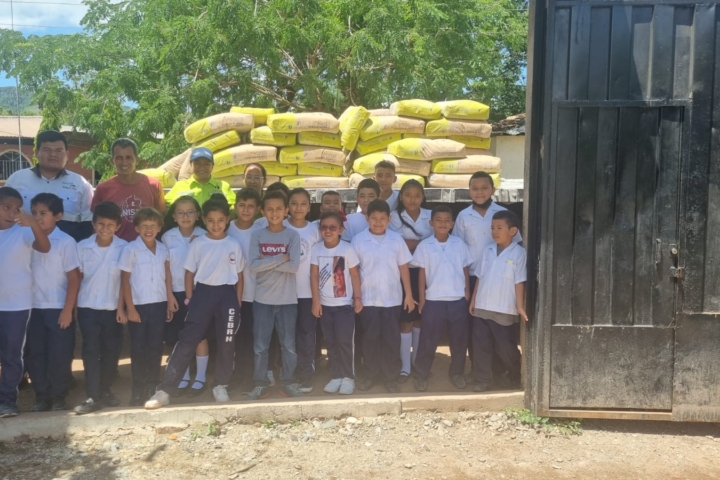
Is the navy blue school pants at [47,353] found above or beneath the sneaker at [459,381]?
above

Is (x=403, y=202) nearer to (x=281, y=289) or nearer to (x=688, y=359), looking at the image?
(x=281, y=289)

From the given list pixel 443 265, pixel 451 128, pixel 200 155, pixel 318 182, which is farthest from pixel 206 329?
pixel 451 128

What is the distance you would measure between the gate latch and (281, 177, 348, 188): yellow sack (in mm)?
3798

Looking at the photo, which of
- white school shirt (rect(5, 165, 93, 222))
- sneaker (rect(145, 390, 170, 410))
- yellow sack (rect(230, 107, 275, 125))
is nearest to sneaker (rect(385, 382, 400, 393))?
sneaker (rect(145, 390, 170, 410))

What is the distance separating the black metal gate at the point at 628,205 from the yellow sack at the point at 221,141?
4027 millimetres

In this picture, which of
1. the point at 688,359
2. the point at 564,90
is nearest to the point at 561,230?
the point at 564,90

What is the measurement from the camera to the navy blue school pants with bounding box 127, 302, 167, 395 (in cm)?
445

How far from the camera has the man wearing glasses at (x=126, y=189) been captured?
488 centimetres

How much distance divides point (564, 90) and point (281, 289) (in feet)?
7.86

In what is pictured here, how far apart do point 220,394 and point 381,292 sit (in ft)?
4.56

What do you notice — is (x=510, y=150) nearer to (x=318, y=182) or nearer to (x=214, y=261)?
(x=318, y=182)

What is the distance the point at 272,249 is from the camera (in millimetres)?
4469

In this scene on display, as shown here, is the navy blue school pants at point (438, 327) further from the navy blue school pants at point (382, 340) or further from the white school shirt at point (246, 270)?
the white school shirt at point (246, 270)

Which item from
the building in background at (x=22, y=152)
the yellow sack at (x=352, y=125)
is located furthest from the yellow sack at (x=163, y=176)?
the building in background at (x=22, y=152)
